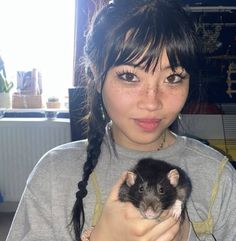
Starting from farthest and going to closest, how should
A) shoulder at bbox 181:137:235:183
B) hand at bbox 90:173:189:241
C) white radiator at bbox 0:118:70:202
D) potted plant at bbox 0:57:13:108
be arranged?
1. potted plant at bbox 0:57:13:108
2. white radiator at bbox 0:118:70:202
3. shoulder at bbox 181:137:235:183
4. hand at bbox 90:173:189:241

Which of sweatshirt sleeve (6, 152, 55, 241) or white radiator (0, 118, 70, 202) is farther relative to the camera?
white radiator (0, 118, 70, 202)

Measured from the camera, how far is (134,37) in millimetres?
901

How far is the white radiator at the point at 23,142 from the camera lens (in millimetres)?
2746

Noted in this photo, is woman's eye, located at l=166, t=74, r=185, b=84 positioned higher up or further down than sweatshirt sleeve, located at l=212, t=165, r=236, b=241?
higher up

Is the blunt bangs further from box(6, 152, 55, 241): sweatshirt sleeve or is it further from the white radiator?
the white radiator

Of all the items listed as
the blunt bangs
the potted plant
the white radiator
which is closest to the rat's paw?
the blunt bangs

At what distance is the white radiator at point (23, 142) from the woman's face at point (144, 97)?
1.83 m

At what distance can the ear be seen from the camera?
0.90 m

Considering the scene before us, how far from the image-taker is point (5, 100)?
2.96 metres

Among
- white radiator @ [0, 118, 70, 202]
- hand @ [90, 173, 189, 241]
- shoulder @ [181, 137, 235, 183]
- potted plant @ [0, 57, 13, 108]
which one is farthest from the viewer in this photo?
potted plant @ [0, 57, 13, 108]

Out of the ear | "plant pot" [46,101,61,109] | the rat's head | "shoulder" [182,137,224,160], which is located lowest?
"plant pot" [46,101,61,109]

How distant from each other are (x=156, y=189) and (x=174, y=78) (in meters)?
0.28

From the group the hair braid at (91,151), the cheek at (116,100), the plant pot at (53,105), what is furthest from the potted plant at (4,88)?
the cheek at (116,100)

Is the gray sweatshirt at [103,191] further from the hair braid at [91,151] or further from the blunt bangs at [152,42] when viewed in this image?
the blunt bangs at [152,42]
